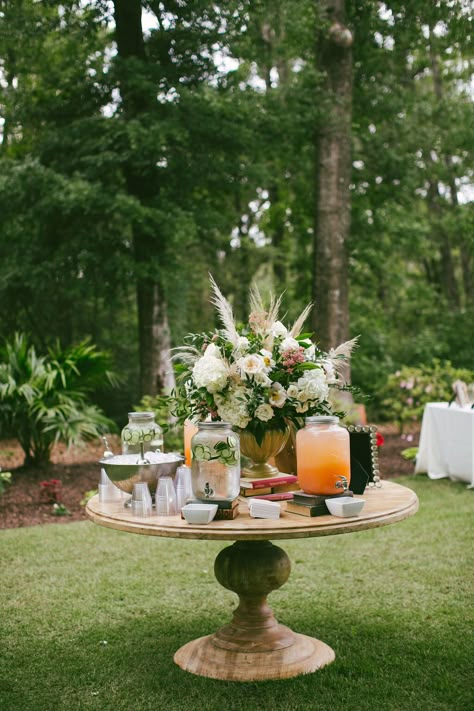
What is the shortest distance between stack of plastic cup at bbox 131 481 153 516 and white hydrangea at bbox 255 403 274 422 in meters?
0.54

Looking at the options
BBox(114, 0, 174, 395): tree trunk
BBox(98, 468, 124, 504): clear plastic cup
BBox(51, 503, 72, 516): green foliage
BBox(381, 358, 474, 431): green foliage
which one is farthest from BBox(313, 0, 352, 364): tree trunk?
BBox(98, 468, 124, 504): clear plastic cup

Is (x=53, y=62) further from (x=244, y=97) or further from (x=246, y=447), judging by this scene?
(x=246, y=447)

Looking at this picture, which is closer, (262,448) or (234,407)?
(234,407)

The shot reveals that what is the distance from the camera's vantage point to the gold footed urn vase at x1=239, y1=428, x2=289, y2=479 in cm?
346

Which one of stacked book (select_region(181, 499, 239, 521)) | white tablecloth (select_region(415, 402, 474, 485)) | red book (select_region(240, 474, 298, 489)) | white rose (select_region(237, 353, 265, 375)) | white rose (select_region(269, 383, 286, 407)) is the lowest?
white tablecloth (select_region(415, 402, 474, 485))

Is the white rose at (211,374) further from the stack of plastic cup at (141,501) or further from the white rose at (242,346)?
the stack of plastic cup at (141,501)

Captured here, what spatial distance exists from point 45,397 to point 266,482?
18.7 feet

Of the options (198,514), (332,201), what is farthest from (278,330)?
(332,201)

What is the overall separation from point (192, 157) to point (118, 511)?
7.71 m

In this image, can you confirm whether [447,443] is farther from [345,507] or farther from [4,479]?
[345,507]

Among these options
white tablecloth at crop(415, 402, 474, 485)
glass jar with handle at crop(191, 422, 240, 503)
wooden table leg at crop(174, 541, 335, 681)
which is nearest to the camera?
glass jar with handle at crop(191, 422, 240, 503)

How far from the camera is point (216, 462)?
3.14m

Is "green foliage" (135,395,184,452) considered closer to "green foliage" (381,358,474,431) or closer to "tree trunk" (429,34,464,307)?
"green foliage" (381,358,474,431)

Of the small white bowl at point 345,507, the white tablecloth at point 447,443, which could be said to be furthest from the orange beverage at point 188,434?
the white tablecloth at point 447,443
